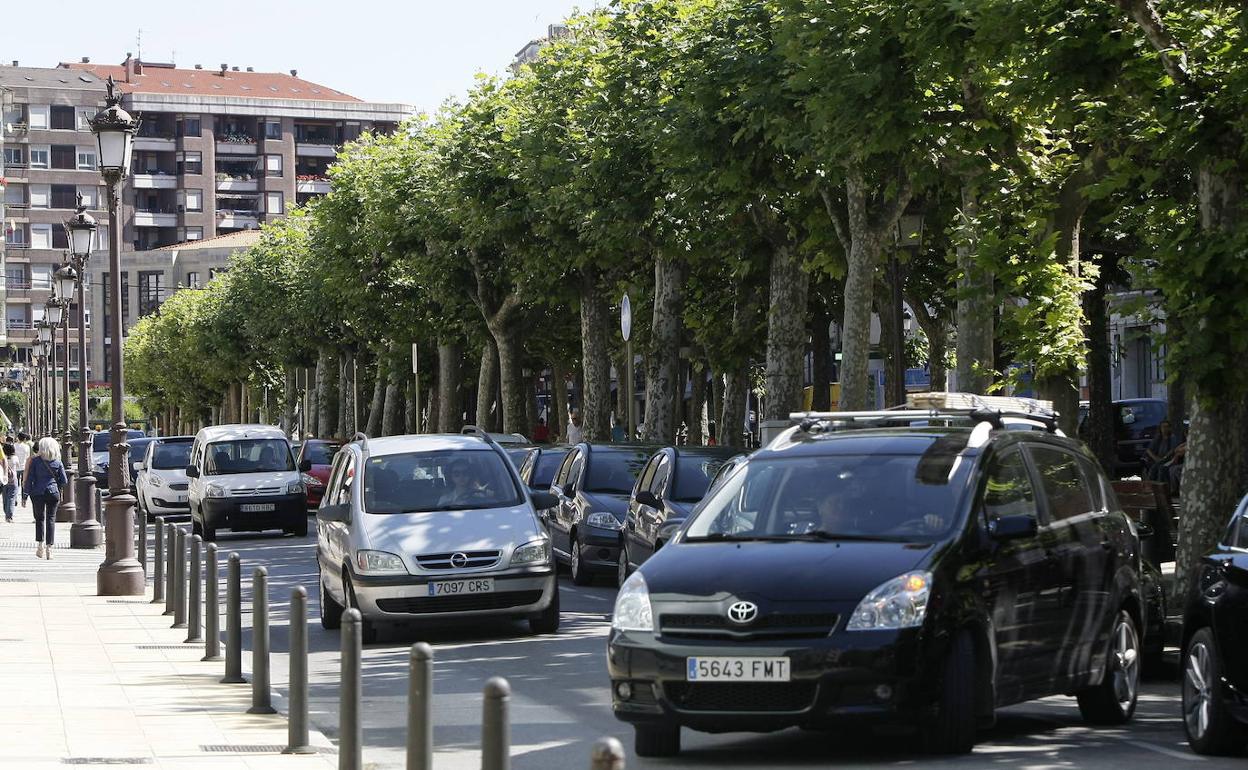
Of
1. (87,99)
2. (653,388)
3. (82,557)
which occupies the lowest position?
(82,557)

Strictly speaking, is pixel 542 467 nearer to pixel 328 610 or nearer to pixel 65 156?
pixel 328 610

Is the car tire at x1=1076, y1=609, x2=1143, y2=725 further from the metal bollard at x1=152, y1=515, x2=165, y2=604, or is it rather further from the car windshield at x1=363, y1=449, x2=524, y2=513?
the metal bollard at x1=152, y1=515, x2=165, y2=604

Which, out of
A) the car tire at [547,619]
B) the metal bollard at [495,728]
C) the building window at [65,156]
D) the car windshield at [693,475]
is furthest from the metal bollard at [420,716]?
the building window at [65,156]

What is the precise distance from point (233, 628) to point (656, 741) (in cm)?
463

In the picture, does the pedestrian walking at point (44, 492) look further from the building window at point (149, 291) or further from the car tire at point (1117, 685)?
the building window at point (149, 291)

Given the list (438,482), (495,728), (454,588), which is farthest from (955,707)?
(438,482)

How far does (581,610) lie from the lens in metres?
20.3

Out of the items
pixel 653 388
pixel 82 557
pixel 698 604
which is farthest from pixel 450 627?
pixel 653 388

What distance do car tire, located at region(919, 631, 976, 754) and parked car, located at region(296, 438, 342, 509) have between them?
35.4 meters

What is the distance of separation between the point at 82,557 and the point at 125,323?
14265 centimetres

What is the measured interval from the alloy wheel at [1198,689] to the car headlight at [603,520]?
1289cm

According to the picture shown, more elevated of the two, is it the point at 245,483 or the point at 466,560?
the point at 245,483

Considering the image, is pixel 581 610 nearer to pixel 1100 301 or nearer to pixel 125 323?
pixel 1100 301

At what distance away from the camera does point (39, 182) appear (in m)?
164
